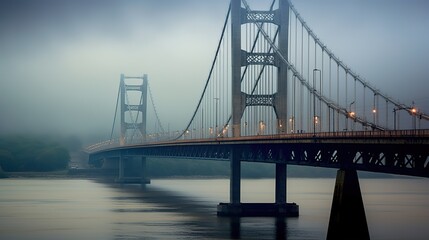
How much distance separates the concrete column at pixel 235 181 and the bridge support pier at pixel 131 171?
87.7 metres

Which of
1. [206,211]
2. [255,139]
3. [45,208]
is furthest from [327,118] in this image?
[45,208]

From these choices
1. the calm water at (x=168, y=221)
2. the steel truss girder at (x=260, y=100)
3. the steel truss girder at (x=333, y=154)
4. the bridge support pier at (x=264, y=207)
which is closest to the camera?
the steel truss girder at (x=333, y=154)

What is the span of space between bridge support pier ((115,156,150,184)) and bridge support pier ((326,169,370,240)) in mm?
114738

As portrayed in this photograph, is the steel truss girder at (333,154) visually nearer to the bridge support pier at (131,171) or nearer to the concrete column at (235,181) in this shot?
the concrete column at (235,181)

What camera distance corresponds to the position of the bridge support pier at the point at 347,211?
52969 millimetres

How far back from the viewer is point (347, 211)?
176 feet

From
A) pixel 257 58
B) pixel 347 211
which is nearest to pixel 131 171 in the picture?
pixel 257 58

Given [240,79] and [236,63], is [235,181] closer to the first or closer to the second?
[240,79]

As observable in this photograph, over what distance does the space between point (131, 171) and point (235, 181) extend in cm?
9597

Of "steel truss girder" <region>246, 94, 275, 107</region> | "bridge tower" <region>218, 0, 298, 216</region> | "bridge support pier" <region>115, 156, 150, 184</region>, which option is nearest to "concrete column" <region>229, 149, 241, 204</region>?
"bridge tower" <region>218, 0, 298, 216</region>

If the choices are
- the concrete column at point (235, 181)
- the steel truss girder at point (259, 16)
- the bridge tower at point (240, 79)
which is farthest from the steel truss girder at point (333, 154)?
the steel truss girder at point (259, 16)

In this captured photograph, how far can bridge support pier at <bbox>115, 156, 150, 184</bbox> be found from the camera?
170 metres

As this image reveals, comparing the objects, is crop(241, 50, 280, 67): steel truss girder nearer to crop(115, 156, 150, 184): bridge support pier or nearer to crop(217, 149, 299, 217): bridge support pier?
crop(217, 149, 299, 217): bridge support pier

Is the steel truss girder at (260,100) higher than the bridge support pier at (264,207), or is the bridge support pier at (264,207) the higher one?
the steel truss girder at (260,100)
